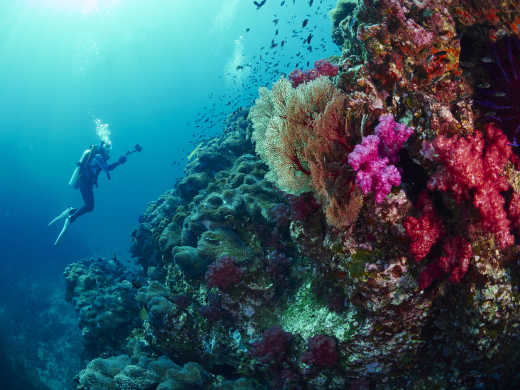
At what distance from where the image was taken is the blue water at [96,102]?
4319 cm

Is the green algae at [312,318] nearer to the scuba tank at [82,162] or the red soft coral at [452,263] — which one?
the red soft coral at [452,263]

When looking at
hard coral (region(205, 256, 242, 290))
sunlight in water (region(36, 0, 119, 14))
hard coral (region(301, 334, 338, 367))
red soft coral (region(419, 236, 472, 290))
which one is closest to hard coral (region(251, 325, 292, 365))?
hard coral (region(301, 334, 338, 367))

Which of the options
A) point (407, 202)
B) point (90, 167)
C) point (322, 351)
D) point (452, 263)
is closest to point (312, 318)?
point (322, 351)

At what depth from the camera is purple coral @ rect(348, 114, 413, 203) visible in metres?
2.98

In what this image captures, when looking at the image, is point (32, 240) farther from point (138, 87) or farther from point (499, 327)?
point (138, 87)

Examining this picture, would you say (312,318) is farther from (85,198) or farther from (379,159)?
(85,198)

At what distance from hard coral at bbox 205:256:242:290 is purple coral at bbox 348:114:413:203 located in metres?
3.53

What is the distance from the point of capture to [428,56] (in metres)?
3.30

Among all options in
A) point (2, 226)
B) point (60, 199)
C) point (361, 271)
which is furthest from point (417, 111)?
point (60, 199)

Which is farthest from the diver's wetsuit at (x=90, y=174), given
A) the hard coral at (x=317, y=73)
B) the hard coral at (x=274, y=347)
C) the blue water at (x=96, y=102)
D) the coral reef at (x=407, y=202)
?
the coral reef at (x=407, y=202)

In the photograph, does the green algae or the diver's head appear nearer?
the green algae

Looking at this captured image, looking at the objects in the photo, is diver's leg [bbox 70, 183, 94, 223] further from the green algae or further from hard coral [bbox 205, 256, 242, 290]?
the green algae

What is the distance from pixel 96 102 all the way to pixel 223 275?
13324 cm

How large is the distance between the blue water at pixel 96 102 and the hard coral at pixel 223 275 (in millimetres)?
16321
